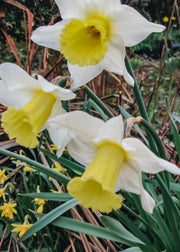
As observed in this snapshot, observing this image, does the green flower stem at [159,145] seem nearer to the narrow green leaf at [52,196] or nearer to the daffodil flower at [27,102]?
the daffodil flower at [27,102]

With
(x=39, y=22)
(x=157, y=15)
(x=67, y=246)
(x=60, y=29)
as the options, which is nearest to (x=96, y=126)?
(x=60, y=29)

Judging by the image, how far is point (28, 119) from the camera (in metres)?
0.61

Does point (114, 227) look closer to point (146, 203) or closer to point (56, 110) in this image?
point (146, 203)

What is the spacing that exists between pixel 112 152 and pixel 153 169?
9 cm

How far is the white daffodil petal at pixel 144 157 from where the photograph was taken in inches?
21.5

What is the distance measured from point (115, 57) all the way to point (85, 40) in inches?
3.7

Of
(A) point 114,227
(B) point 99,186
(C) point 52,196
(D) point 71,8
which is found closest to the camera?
(B) point 99,186

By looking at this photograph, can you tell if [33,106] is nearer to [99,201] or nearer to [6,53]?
[99,201]

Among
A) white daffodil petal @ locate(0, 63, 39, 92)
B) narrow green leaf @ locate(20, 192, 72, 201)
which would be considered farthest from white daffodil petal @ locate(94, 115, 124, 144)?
→ narrow green leaf @ locate(20, 192, 72, 201)

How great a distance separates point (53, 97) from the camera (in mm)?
665

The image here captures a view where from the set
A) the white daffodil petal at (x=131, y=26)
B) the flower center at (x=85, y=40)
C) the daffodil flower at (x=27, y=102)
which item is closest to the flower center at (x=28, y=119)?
the daffodil flower at (x=27, y=102)

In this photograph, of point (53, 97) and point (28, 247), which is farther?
point (28, 247)

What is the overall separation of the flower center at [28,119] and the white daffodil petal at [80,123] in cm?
7

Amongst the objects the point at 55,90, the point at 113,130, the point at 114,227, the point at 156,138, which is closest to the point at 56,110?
the point at 55,90
